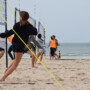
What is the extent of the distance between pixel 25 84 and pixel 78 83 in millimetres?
1049

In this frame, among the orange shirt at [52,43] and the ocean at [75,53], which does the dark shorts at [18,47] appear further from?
the ocean at [75,53]

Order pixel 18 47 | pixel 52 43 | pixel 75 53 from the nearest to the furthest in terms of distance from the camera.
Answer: pixel 18 47 → pixel 52 43 → pixel 75 53

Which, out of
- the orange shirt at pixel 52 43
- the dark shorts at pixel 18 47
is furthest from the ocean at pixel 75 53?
the dark shorts at pixel 18 47

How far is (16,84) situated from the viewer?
14.6 ft

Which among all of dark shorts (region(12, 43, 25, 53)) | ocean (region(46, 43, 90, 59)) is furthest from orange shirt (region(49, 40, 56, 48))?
dark shorts (region(12, 43, 25, 53))

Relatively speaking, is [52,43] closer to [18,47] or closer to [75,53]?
[18,47]

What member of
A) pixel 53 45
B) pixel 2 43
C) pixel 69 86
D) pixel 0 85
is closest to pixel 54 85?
pixel 69 86

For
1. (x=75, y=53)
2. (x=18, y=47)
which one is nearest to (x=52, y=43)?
(x=18, y=47)

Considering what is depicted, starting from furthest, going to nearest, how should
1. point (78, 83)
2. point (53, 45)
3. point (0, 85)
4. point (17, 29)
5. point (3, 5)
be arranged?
point (53, 45) → point (3, 5) → point (78, 83) → point (0, 85) → point (17, 29)

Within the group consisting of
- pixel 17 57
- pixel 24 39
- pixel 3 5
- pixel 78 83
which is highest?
pixel 3 5

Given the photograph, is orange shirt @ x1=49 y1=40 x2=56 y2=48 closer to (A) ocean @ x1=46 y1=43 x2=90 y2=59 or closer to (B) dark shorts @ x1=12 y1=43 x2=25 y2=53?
(A) ocean @ x1=46 y1=43 x2=90 y2=59

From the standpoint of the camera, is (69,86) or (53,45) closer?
(69,86)

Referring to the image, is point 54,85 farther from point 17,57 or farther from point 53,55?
point 53,55

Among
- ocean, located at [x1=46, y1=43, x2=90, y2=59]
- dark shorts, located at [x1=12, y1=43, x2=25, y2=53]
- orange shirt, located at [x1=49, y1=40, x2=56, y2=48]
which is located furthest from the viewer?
ocean, located at [x1=46, y1=43, x2=90, y2=59]
